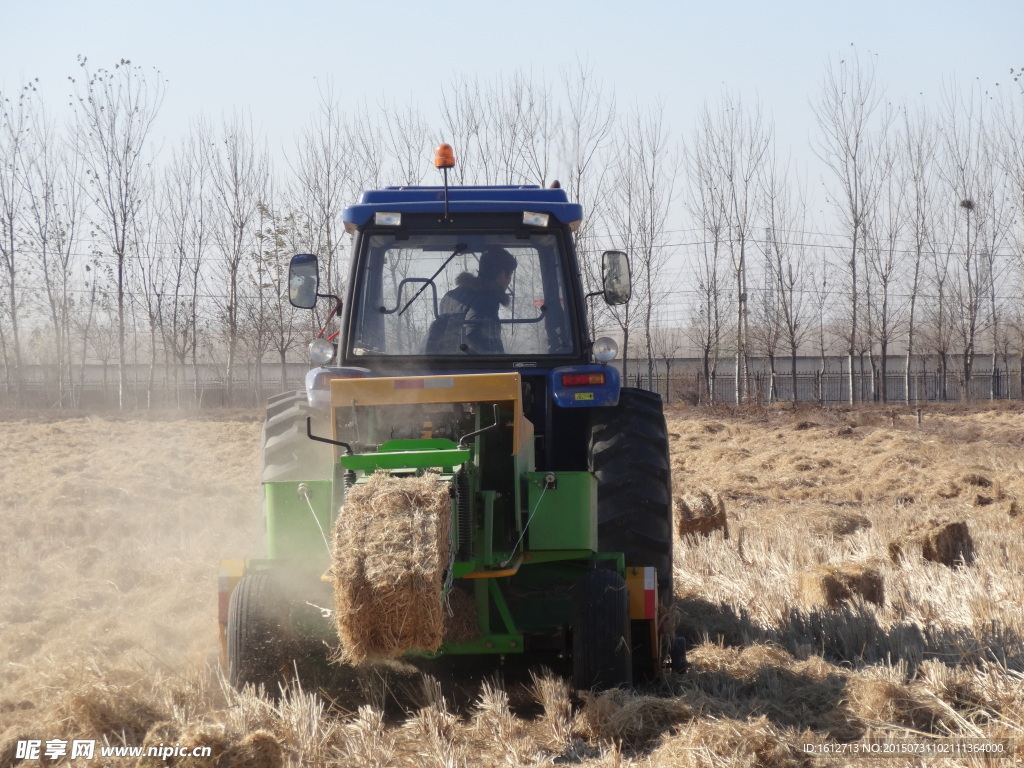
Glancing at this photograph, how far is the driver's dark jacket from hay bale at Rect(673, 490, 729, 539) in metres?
3.73

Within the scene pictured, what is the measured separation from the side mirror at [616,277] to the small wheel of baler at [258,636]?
2.70m

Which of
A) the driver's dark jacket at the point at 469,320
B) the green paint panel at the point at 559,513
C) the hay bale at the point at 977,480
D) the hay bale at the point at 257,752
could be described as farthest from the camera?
the hay bale at the point at 977,480

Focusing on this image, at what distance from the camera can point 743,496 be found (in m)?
12.0

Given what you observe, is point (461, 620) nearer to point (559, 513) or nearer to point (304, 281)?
point (559, 513)

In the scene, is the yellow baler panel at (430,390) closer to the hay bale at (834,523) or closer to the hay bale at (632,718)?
the hay bale at (632,718)

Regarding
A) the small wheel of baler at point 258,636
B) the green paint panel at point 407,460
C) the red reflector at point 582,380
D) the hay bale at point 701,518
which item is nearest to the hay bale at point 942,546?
the hay bale at point 701,518

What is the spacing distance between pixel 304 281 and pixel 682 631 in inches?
118

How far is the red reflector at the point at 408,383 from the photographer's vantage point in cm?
462

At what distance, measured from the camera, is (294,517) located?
4.79 m

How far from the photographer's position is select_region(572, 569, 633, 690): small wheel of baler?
14.5 ft

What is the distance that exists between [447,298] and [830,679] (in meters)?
2.78

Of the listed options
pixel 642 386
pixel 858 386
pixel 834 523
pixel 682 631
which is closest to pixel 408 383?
pixel 682 631

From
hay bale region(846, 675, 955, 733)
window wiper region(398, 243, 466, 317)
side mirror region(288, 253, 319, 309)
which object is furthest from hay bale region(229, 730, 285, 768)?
side mirror region(288, 253, 319, 309)

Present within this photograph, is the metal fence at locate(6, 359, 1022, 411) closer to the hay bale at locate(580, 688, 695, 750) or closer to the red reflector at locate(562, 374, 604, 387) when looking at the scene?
the red reflector at locate(562, 374, 604, 387)
